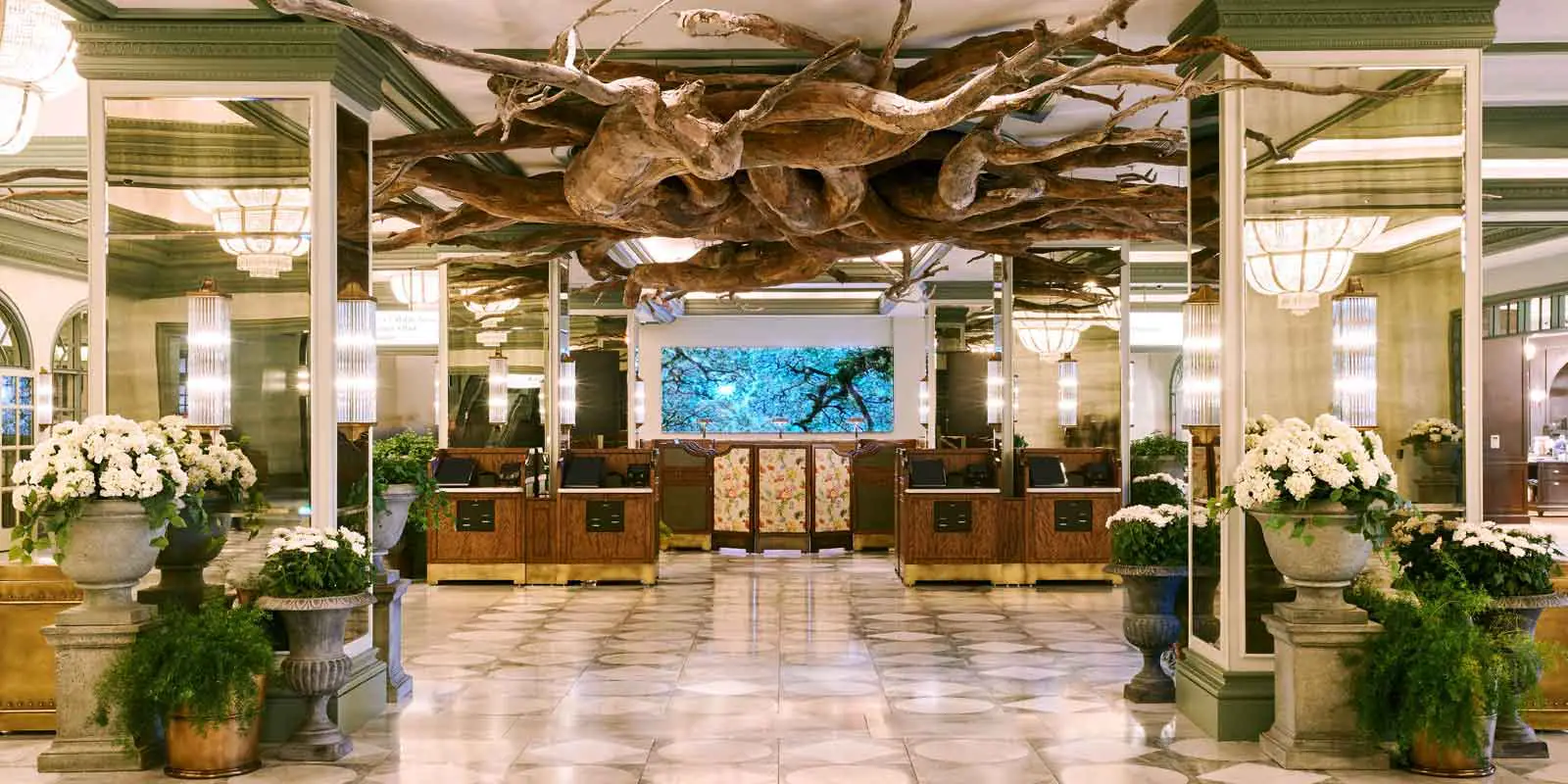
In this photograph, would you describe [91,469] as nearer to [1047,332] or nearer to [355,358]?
[355,358]

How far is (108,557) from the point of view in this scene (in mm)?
5379

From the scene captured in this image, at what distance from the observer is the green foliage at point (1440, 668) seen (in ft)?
16.7

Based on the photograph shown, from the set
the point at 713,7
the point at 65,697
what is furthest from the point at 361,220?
the point at 65,697

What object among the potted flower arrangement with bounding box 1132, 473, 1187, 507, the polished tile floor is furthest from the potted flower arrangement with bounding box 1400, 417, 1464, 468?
the potted flower arrangement with bounding box 1132, 473, 1187, 507

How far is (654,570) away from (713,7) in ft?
23.4

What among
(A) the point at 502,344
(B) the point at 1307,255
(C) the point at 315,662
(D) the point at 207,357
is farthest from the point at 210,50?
(A) the point at 502,344

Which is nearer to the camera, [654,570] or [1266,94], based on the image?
[1266,94]

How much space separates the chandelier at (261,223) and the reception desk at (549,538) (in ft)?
21.3

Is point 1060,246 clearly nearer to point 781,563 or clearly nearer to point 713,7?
point 781,563

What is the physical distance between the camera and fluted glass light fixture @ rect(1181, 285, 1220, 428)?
6332 millimetres

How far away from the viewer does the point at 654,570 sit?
12.5m

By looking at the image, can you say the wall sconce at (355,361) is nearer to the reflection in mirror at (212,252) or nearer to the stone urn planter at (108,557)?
the reflection in mirror at (212,252)

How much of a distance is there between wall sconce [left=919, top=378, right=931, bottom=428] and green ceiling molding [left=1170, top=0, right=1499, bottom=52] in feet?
38.1

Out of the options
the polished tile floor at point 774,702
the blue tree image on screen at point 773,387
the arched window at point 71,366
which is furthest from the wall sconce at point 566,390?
the blue tree image on screen at point 773,387
